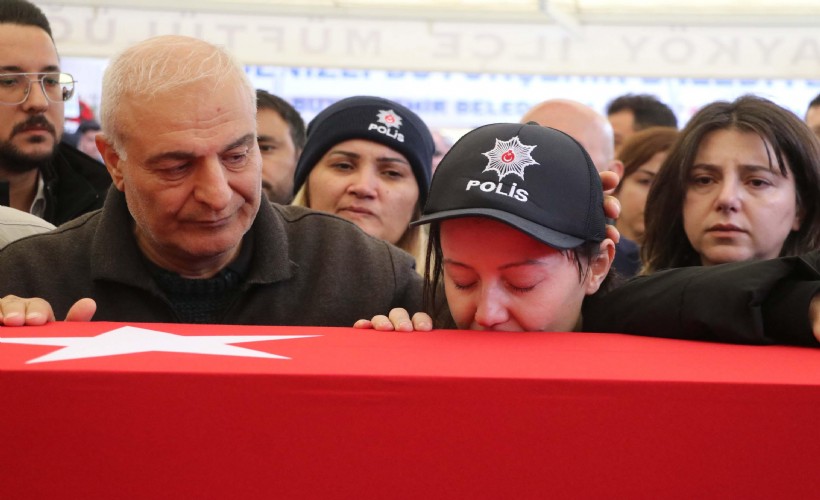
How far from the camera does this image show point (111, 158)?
195cm

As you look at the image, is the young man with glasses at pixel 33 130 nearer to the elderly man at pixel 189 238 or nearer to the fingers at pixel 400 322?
the elderly man at pixel 189 238

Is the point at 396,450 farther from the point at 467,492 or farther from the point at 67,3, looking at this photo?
the point at 67,3

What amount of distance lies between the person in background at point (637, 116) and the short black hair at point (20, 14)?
8.33 ft

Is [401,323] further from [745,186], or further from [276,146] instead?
[276,146]

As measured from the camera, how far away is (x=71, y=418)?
1.04 meters

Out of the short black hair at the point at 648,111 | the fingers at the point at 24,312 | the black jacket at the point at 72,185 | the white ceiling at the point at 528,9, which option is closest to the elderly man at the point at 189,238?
the fingers at the point at 24,312

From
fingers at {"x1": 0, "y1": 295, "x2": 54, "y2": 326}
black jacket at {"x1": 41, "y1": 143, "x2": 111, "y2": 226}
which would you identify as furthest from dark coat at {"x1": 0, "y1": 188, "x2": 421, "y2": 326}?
black jacket at {"x1": 41, "y1": 143, "x2": 111, "y2": 226}

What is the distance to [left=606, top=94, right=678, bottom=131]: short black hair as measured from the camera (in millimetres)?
4500

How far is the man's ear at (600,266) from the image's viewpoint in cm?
162

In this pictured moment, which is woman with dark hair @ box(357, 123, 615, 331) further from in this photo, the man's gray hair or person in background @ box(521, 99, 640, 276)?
person in background @ box(521, 99, 640, 276)

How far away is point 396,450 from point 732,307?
0.53m

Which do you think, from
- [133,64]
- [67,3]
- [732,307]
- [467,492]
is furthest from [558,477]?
[67,3]

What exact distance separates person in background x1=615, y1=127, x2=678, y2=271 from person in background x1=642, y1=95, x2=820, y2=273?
106cm

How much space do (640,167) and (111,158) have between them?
2017 mm
